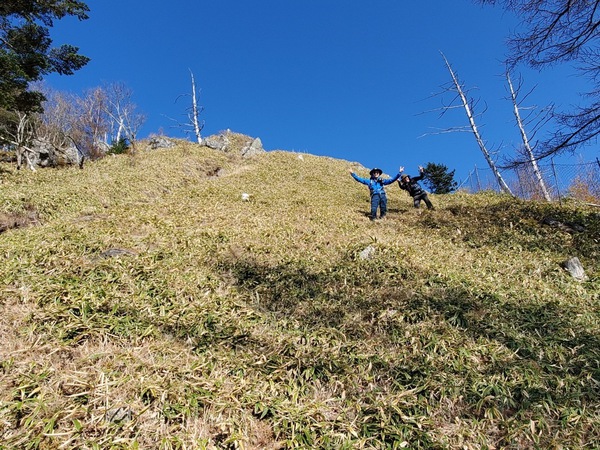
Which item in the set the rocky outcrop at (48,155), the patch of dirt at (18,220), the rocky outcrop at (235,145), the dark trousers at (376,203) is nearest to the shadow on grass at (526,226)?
the dark trousers at (376,203)

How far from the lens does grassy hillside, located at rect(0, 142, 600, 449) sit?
3.16m

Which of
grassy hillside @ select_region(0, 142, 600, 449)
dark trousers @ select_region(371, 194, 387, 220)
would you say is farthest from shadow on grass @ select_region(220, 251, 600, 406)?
dark trousers @ select_region(371, 194, 387, 220)

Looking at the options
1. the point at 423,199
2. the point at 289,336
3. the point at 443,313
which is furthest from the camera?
the point at 423,199

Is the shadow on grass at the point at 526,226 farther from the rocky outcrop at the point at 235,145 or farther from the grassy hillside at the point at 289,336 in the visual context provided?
the rocky outcrop at the point at 235,145

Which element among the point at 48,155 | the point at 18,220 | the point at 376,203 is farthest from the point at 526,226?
the point at 48,155

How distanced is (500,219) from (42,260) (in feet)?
40.9

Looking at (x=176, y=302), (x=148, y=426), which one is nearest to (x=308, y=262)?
(x=176, y=302)

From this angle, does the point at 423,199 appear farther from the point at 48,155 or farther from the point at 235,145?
the point at 48,155

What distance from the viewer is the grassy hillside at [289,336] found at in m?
3.16

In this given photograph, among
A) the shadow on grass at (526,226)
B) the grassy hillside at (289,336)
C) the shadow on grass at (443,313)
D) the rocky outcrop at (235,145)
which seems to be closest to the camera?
the grassy hillside at (289,336)

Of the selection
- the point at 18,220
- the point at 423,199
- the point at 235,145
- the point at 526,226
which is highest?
the point at 235,145

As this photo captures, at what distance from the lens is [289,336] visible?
4.75 meters

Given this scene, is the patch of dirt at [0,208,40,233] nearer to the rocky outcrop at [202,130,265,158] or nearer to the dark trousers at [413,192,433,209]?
the dark trousers at [413,192,433,209]

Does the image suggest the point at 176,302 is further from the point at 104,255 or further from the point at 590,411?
the point at 590,411
